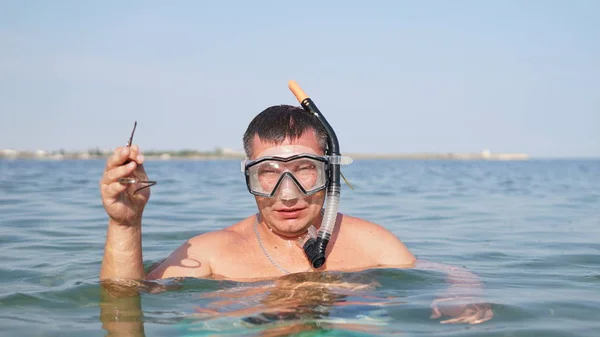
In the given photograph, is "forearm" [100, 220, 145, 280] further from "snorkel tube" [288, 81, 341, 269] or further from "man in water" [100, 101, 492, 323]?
"snorkel tube" [288, 81, 341, 269]

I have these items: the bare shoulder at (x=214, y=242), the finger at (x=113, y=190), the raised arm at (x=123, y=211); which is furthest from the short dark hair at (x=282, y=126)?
the finger at (x=113, y=190)

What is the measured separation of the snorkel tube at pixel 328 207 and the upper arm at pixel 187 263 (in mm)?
579

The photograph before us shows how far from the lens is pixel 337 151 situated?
4.09 m

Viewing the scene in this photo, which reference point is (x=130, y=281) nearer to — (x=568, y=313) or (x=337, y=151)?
(x=337, y=151)

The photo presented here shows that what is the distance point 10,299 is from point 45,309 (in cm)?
35

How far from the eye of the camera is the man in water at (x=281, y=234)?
3918mm

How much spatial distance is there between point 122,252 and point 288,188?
3.12ft

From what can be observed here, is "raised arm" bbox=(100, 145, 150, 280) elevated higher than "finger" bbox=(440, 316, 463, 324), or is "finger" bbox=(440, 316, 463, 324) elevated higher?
"raised arm" bbox=(100, 145, 150, 280)

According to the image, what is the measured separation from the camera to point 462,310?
144 inches

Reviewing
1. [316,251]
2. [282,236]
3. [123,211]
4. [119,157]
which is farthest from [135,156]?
[282,236]

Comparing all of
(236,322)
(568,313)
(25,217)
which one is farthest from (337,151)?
(25,217)

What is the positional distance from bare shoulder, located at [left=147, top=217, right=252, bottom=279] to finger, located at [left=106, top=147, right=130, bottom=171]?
1.04 meters

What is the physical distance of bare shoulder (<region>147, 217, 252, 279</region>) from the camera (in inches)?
159

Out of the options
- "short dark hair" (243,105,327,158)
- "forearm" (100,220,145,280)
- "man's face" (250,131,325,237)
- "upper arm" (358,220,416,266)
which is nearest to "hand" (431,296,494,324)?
"upper arm" (358,220,416,266)
